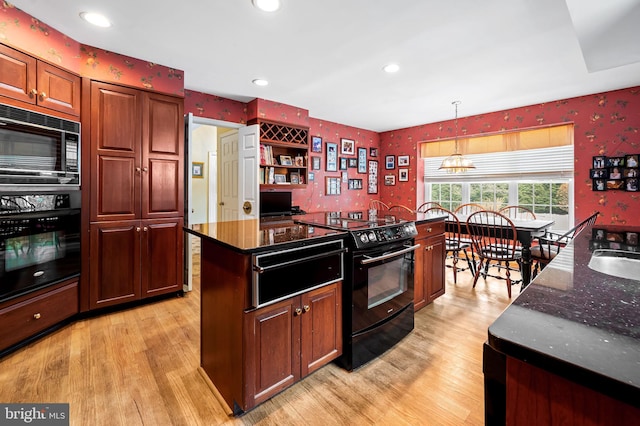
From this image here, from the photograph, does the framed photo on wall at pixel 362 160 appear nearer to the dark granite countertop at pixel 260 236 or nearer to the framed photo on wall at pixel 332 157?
the framed photo on wall at pixel 332 157

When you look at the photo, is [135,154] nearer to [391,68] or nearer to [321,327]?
[321,327]

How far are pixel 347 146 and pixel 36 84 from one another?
448 centimetres

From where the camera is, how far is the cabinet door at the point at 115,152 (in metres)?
2.65

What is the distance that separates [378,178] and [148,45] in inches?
185

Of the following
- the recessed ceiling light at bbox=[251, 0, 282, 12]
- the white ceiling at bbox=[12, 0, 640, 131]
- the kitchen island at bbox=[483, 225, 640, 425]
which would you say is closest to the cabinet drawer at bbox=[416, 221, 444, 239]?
the white ceiling at bbox=[12, 0, 640, 131]

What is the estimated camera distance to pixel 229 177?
463cm

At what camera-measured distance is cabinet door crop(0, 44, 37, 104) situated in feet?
6.66

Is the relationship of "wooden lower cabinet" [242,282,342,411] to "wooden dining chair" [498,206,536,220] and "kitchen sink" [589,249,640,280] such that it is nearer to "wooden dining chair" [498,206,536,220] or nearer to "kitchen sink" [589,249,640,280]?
"kitchen sink" [589,249,640,280]

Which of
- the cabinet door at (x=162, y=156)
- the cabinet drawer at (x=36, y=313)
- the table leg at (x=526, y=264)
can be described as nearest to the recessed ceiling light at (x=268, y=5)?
the cabinet door at (x=162, y=156)

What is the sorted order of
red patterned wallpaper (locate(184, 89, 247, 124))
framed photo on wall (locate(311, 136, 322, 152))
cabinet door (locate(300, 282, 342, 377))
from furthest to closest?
1. framed photo on wall (locate(311, 136, 322, 152))
2. red patterned wallpaper (locate(184, 89, 247, 124))
3. cabinet door (locate(300, 282, 342, 377))

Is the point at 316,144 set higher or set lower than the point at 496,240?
higher

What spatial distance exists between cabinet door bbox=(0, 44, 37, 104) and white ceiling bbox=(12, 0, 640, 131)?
366 millimetres

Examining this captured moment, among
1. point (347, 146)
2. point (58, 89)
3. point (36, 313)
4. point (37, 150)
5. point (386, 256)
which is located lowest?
point (36, 313)

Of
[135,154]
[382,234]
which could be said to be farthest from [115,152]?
[382,234]
